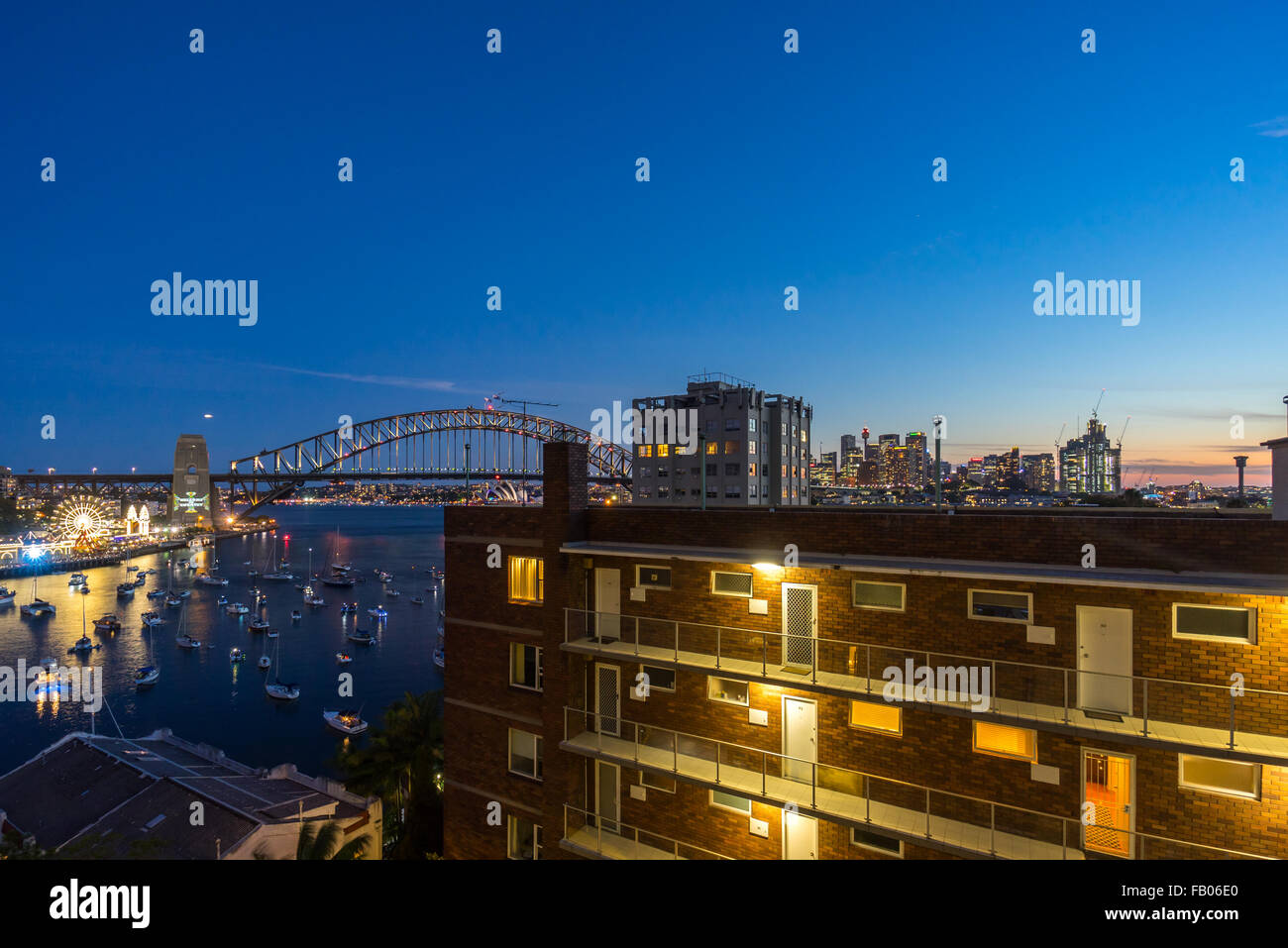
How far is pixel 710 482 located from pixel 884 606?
59.9 meters

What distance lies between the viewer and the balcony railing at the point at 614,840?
12102 millimetres

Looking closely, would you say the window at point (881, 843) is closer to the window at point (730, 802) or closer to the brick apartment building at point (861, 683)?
the brick apartment building at point (861, 683)

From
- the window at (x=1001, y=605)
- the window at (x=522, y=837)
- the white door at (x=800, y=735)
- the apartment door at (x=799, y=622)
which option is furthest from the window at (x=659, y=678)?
the window at (x=1001, y=605)

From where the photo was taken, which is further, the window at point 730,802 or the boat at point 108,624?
the boat at point 108,624

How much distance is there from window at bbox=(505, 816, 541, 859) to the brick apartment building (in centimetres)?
27

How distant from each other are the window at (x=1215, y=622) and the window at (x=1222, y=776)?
1.55 m

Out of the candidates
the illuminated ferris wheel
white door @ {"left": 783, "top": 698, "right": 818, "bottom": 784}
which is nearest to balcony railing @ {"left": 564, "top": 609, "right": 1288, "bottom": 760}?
white door @ {"left": 783, "top": 698, "right": 818, "bottom": 784}

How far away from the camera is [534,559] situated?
45.3ft

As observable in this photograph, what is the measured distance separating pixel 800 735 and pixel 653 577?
3781 mm

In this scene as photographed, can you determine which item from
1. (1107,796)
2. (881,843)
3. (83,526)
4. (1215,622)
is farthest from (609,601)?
(83,526)

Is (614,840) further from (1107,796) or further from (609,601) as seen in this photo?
(1107,796)
